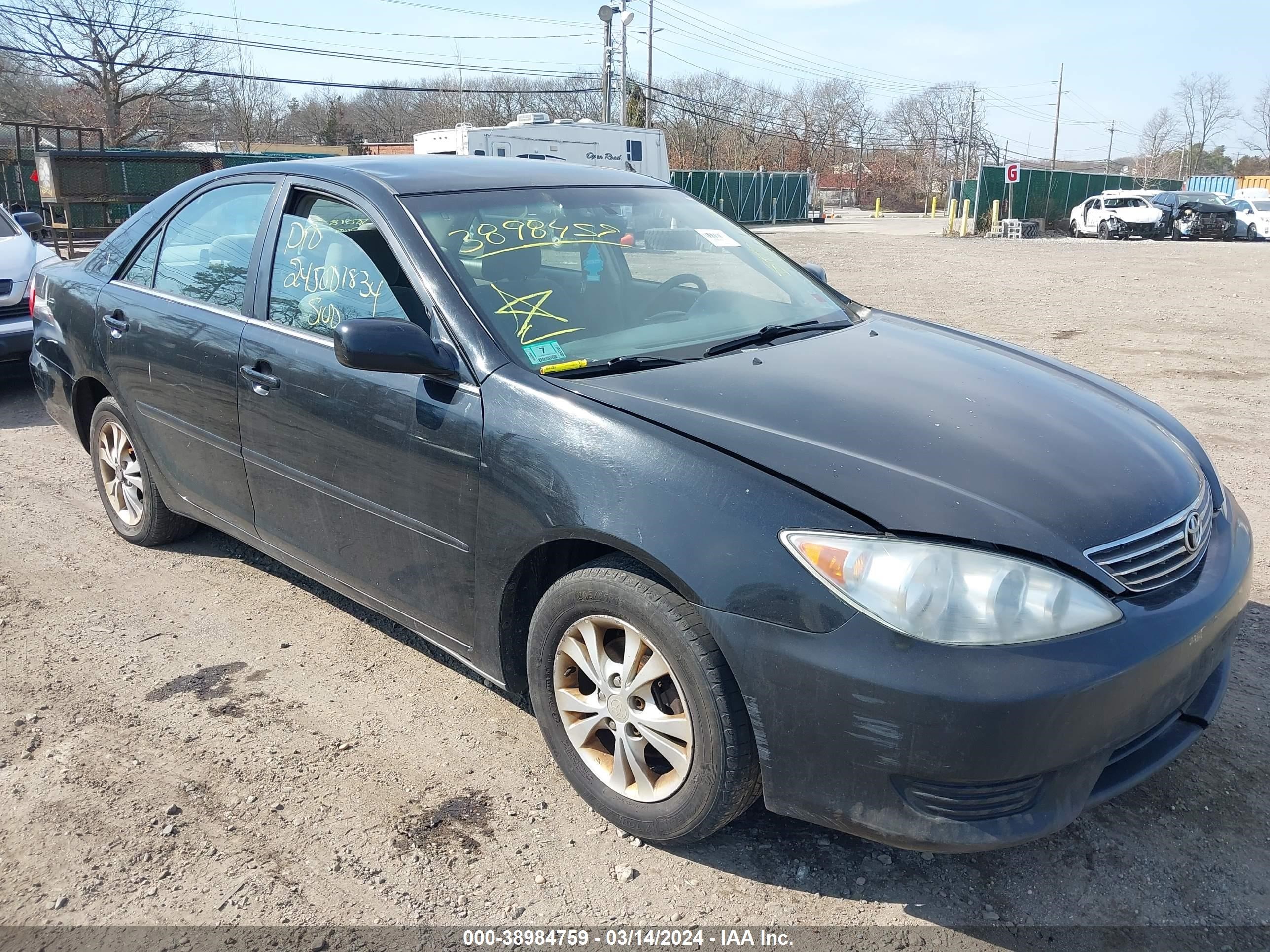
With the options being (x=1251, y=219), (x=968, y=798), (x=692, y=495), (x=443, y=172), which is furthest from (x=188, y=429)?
(x=1251, y=219)

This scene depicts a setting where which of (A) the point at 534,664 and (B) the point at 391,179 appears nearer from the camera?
(A) the point at 534,664

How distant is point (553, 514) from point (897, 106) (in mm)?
93026

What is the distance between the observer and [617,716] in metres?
2.54

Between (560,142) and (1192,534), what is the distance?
22.4 meters

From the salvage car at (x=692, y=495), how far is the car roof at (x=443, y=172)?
21mm

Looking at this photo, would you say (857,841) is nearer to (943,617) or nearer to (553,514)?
(943,617)

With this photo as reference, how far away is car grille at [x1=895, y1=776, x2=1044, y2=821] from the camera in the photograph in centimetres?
210

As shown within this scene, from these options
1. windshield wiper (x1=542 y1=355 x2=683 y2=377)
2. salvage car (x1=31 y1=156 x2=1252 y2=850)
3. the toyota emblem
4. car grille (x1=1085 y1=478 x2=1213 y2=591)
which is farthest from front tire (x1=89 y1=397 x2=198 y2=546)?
the toyota emblem

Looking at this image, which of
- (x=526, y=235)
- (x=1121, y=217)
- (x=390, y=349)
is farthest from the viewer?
(x=1121, y=217)

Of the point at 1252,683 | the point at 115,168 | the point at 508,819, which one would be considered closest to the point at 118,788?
the point at 508,819

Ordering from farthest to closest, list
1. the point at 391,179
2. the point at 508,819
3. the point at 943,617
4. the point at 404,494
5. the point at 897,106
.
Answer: the point at 897,106 < the point at 391,179 < the point at 404,494 < the point at 508,819 < the point at 943,617

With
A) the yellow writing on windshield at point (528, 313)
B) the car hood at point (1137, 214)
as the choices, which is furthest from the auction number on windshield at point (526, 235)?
the car hood at point (1137, 214)

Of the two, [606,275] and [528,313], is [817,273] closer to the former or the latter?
[606,275]

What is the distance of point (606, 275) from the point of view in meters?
3.29
